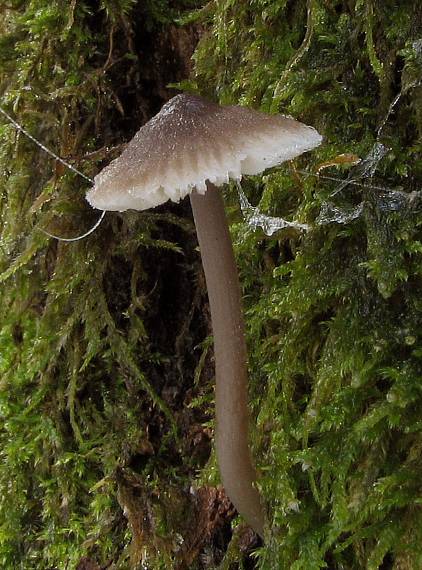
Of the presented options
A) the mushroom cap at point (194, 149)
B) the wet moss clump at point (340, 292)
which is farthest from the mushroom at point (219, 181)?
the wet moss clump at point (340, 292)

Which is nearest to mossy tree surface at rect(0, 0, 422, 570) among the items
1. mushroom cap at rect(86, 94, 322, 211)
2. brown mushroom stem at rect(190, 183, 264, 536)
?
brown mushroom stem at rect(190, 183, 264, 536)

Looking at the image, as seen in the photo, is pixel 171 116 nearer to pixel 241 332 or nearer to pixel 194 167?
pixel 194 167

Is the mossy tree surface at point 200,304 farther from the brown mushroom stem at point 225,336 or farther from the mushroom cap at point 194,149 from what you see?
the mushroom cap at point 194,149

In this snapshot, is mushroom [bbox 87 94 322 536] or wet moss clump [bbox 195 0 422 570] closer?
mushroom [bbox 87 94 322 536]

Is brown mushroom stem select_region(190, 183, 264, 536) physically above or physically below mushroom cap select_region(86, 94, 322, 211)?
below

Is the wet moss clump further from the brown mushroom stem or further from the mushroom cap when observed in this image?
the mushroom cap

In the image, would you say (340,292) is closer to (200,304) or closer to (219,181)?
(219,181)

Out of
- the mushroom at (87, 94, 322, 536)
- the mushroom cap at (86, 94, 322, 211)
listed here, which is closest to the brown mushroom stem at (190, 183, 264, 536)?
the mushroom at (87, 94, 322, 536)

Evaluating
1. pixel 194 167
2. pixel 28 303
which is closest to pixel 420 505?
pixel 194 167
